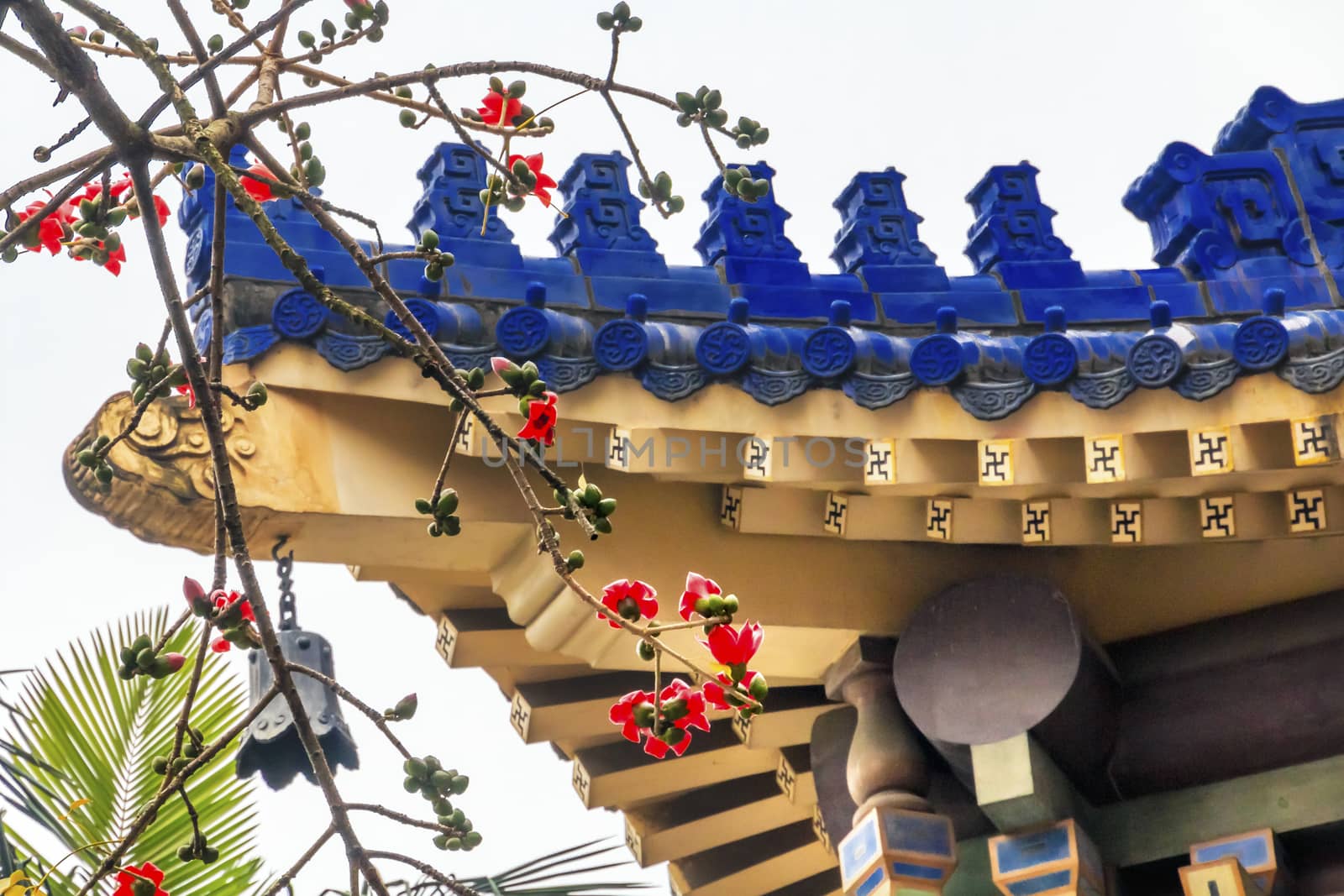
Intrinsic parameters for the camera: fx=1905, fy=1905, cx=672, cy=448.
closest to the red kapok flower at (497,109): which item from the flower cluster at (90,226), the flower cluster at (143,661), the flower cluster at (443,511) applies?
the flower cluster at (90,226)

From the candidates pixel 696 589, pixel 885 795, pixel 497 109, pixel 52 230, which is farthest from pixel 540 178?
pixel 885 795

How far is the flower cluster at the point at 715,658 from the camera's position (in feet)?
6.32

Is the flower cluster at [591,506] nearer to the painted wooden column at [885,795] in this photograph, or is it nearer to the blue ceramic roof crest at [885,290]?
the blue ceramic roof crest at [885,290]

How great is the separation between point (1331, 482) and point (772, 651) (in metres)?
1.14

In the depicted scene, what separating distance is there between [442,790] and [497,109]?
1.14 m

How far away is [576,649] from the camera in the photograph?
12.5ft

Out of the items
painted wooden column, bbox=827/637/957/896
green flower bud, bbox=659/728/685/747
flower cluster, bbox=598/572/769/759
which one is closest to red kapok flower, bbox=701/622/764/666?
flower cluster, bbox=598/572/769/759

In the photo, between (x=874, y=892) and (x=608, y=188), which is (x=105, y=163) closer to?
(x=608, y=188)

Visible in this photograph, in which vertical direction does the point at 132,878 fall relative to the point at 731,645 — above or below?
below

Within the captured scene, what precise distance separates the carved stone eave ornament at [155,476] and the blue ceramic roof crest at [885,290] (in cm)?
16

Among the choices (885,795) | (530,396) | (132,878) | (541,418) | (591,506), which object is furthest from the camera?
(885,795)

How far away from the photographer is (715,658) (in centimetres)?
210

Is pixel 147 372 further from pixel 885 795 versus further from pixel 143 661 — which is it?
pixel 885 795

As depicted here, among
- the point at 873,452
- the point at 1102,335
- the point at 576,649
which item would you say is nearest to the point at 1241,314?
the point at 1102,335
